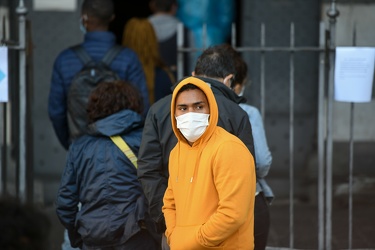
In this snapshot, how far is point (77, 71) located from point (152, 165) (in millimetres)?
1891

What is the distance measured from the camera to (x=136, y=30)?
22.3 ft

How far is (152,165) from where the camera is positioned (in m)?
4.38

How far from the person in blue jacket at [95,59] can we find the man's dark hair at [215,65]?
1591 mm

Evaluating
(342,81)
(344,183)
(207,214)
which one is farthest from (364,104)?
(207,214)

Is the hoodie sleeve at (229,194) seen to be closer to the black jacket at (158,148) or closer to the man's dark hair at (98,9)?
the black jacket at (158,148)

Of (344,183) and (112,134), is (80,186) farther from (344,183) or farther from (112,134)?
(344,183)

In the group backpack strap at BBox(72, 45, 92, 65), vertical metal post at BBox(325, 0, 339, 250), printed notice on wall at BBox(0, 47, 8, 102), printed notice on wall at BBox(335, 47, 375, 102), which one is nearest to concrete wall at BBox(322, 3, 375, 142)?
vertical metal post at BBox(325, 0, 339, 250)

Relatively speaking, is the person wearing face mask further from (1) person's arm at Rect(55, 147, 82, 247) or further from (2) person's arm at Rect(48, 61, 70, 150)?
(2) person's arm at Rect(48, 61, 70, 150)

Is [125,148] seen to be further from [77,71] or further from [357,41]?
[357,41]

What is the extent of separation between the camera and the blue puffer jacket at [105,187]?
4.73m

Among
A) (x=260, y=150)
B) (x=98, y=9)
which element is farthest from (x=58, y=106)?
(x=260, y=150)

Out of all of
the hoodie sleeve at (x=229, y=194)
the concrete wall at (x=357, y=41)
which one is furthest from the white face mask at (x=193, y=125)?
the concrete wall at (x=357, y=41)

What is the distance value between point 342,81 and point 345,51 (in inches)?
8.1

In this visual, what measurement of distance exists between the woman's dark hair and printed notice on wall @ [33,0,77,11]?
382 cm
